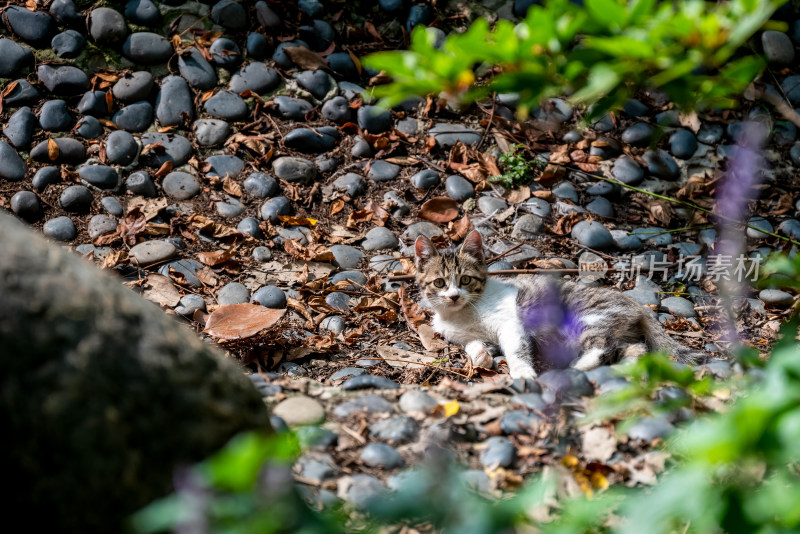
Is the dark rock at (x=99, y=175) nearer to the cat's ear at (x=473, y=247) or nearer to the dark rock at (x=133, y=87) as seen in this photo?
the dark rock at (x=133, y=87)

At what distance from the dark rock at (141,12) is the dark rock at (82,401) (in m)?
4.43

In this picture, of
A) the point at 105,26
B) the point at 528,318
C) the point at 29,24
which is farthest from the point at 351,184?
the point at 29,24

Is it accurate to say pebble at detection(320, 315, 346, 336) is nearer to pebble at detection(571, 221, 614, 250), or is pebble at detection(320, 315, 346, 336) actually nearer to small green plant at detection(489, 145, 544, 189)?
small green plant at detection(489, 145, 544, 189)

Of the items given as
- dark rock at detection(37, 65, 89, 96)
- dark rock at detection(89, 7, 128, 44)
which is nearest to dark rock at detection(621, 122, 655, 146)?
dark rock at detection(89, 7, 128, 44)

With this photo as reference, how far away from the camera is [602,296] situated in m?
4.49

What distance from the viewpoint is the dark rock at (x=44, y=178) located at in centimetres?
503

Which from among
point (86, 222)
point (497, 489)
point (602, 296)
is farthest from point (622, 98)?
point (86, 222)

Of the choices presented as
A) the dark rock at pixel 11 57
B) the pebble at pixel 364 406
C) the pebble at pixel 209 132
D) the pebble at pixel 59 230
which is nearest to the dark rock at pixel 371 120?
the pebble at pixel 209 132

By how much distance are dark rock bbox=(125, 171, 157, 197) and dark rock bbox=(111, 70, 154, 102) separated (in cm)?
74

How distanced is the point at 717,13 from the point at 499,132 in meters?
4.48

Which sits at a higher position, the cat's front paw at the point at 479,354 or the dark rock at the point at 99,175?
the dark rock at the point at 99,175

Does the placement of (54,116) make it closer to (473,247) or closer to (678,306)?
(473,247)

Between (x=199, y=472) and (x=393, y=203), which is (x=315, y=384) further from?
(x=393, y=203)

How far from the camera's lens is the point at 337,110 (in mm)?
5852
